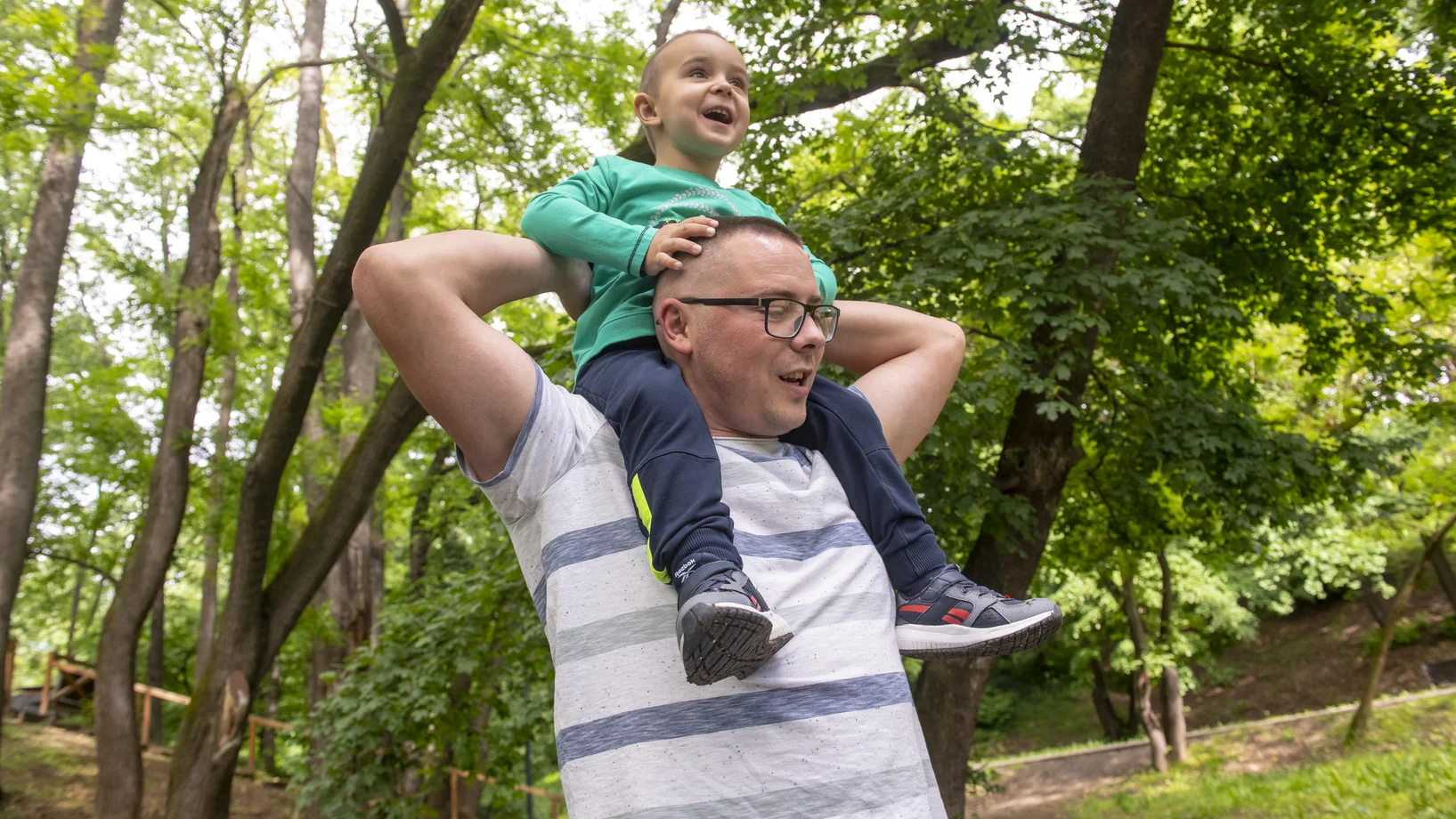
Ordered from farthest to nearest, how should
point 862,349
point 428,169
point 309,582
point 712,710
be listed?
point 428,169 < point 309,582 < point 862,349 < point 712,710

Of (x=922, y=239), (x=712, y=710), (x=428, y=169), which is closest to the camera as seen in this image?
(x=712, y=710)

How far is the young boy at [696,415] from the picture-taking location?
1.25 m

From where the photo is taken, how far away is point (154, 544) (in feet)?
Result: 25.1

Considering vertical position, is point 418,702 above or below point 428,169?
below

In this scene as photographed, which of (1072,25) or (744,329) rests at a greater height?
(1072,25)

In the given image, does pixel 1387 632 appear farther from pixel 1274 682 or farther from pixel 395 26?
pixel 395 26

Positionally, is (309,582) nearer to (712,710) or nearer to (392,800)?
(392,800)

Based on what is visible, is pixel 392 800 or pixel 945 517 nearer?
pixel 945 517

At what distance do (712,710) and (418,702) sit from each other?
6160 millimetres

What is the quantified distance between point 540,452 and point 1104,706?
76.8ft

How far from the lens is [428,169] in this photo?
11367 millimetres

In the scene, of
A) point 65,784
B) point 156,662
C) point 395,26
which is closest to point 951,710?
point 395,26

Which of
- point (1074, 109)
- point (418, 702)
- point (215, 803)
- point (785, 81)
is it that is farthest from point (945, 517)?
point (1074, 109)

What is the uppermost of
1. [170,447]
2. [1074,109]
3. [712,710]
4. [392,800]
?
[1074,109]
